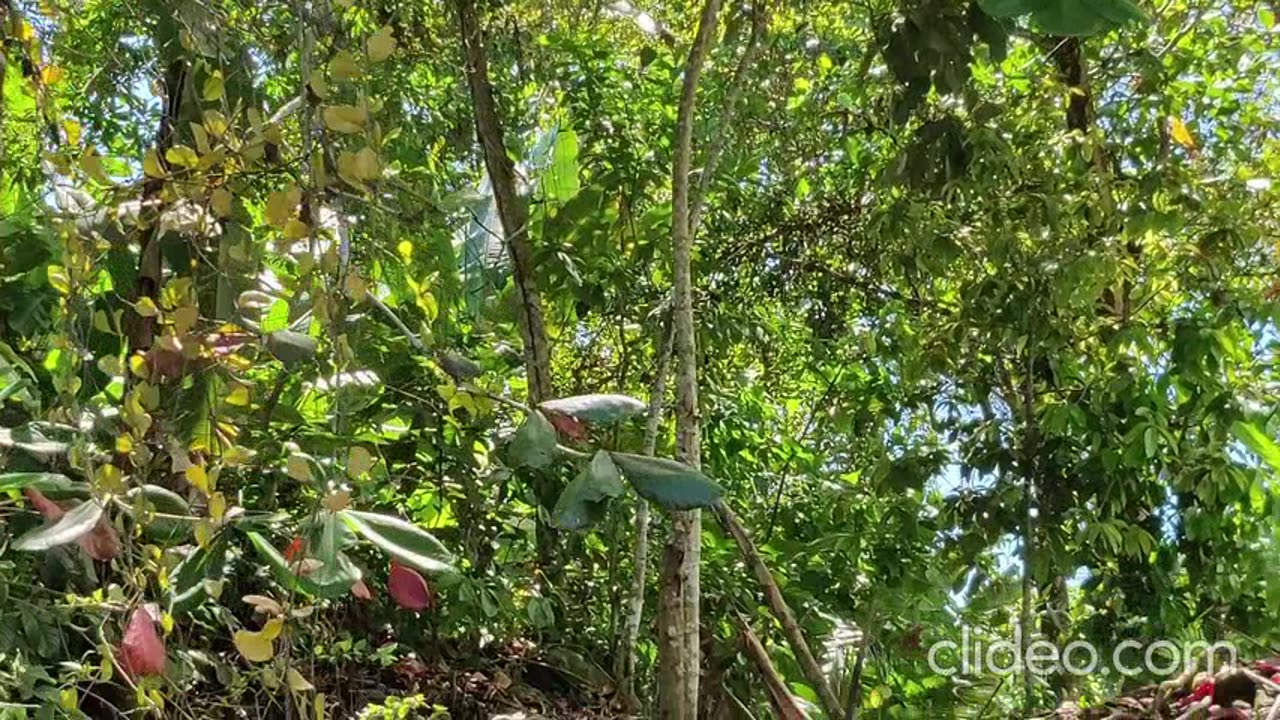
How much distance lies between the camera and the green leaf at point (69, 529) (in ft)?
2.34

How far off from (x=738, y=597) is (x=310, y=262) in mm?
1105

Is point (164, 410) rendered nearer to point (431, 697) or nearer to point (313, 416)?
point (313, 416)

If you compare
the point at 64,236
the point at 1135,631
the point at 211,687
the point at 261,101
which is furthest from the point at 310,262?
the point at 1135,631

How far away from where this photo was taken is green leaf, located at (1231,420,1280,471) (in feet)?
5.24

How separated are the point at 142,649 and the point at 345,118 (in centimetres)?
34

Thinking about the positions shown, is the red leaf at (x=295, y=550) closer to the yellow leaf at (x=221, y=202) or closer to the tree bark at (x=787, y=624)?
the yellow leaf at (x=221, y=202)

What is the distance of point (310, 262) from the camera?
685mm

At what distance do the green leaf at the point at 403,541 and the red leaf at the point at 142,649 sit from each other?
0.49 ft

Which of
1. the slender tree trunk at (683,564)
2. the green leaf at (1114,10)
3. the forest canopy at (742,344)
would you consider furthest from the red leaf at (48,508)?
the green leaf at (1114,10)

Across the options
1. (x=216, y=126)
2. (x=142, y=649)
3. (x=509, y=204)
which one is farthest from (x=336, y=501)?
(x=509, y=204)

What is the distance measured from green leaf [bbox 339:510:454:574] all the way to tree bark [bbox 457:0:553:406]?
0.77 meters

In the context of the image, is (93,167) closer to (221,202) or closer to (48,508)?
(221,202)

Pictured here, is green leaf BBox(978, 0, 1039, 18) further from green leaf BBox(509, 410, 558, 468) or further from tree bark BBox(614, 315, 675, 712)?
tree bark BBox(614, 315, 675, 712)

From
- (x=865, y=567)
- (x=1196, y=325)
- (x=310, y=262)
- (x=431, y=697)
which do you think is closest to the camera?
(x=310, y=262)
